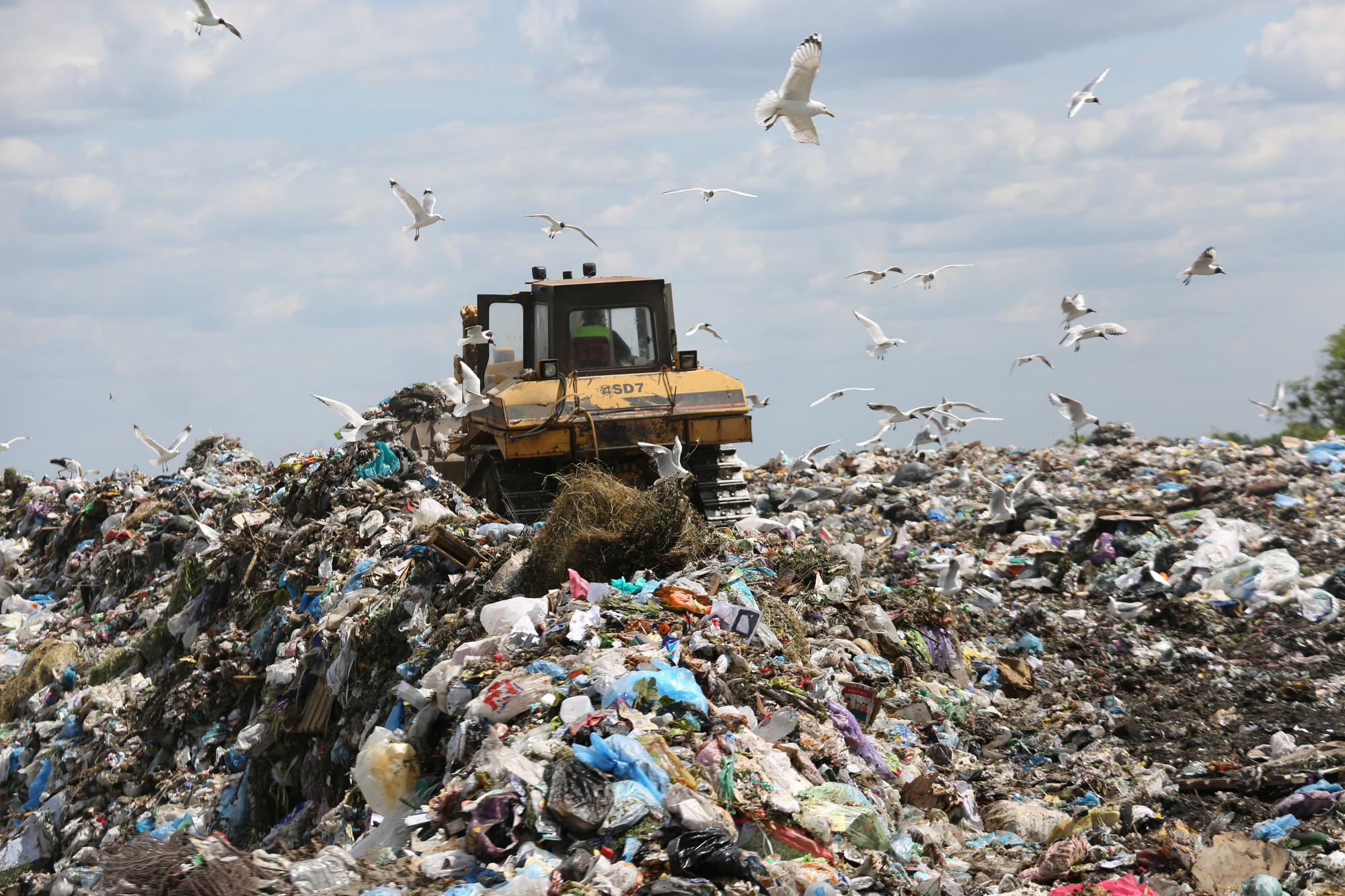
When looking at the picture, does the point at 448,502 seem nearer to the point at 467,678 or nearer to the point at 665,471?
the point at 665,471

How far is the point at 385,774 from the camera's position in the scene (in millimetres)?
4105

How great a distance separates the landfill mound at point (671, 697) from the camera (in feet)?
11.1

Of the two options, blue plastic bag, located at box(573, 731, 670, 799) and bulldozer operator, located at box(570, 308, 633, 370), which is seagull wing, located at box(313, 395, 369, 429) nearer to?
bulldozer operator, located at box(570, 308, 633, 370)

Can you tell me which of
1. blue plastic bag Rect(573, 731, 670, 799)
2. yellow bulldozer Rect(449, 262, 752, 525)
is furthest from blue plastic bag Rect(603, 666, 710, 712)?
yellow bulldozer Rect(449, 262, 752, 525)

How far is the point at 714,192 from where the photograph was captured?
8.12 meters

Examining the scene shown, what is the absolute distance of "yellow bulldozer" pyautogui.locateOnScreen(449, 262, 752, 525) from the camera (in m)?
7.76

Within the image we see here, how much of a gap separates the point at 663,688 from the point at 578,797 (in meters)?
0.82

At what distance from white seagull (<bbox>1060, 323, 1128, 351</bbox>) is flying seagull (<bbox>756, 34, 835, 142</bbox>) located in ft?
11.6

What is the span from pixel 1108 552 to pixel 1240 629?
1433 millimetres

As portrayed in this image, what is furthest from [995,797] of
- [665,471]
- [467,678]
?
[665,471]

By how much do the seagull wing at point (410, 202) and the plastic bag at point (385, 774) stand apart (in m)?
4.73

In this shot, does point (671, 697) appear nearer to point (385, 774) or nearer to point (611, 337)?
point (385, 774)

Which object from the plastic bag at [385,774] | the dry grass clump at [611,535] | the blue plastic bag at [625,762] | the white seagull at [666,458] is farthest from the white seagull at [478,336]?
the blue plastic bag at [625,762]

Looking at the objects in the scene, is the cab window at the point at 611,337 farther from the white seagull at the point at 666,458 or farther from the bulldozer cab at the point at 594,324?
the white seagull at the point at 666,458
